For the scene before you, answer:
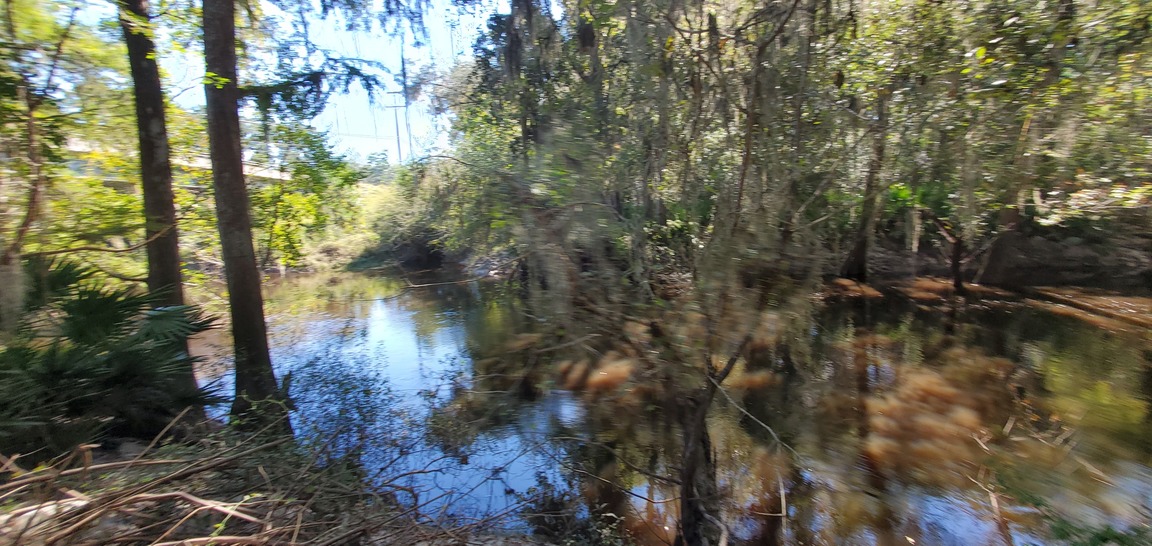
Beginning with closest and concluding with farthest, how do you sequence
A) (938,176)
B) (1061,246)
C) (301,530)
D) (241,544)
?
(241,544)
(301,530)
(938,176)
(1061,246)

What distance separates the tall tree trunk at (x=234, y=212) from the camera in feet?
20.6

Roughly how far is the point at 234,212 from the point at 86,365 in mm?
2326

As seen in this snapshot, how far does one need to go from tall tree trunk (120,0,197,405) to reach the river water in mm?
2129

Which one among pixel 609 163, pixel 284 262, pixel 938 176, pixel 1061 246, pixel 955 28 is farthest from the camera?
pixel 1061 246

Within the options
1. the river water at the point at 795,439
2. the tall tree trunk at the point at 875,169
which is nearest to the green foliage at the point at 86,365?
the river water at the point at 795,439

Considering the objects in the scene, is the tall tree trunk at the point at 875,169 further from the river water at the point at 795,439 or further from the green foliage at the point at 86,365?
the green foliage at the point at 86,365

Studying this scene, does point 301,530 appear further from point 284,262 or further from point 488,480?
point 284,262

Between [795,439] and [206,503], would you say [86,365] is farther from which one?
[795,439]

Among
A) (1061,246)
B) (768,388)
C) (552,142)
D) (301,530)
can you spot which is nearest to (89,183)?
(301,530)

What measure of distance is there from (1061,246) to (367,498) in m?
17.9

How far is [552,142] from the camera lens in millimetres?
3684

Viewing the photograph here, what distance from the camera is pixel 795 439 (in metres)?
6.74

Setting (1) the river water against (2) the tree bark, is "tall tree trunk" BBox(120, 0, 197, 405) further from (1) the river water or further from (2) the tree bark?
(1) the river water

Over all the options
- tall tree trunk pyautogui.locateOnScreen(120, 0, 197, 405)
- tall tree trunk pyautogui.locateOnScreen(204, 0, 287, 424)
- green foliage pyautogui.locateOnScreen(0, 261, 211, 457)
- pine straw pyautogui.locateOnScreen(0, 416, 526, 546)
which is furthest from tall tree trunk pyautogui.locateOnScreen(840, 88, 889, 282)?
tall tree trunk pyautogui.locateOnScreen(120, 0, 197, 405)
